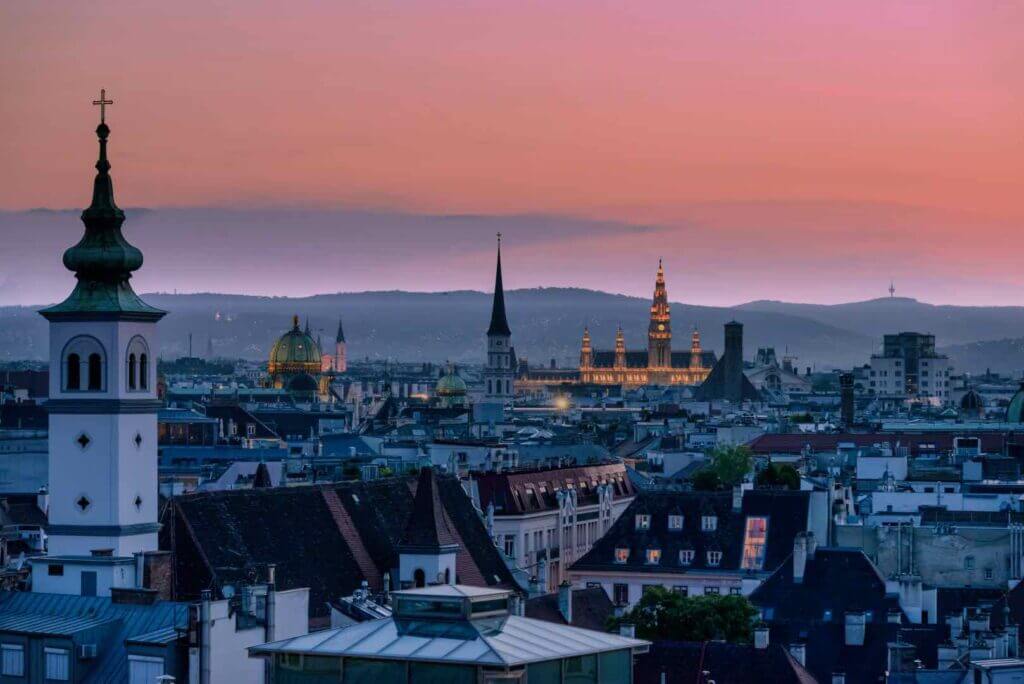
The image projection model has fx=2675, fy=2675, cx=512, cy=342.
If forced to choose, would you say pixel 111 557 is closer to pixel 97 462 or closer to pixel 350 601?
pixel 97 462

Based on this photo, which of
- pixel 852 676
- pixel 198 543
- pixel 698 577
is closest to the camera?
pixel 198 543

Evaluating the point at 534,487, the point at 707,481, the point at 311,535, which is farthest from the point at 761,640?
the point at 707,481

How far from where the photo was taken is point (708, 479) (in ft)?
475

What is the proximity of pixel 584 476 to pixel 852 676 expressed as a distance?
198 feet

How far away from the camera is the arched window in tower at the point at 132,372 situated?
61969 mm

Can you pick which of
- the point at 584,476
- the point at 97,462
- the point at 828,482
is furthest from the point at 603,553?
the point at 97,462

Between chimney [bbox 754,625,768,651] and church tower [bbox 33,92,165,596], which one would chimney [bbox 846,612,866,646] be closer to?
chimney [bbox 754,625,768,651]

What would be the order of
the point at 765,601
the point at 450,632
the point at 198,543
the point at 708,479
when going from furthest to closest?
the point at 708,479 → the point at 765,601 → the point at 198,543 → the point at 450,632

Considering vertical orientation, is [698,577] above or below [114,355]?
below

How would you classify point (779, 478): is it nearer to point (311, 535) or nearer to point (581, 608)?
point (581, 608)

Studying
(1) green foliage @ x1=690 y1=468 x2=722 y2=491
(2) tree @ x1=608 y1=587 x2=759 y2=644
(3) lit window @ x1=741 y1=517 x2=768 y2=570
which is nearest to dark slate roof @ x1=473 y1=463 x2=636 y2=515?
(1) green foliage @ x1=690 y1=468 x2=722 y2=491

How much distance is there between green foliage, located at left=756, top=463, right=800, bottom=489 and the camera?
131 meters

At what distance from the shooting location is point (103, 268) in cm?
6253

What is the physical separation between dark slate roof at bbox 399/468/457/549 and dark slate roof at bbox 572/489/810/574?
85.9 feet
